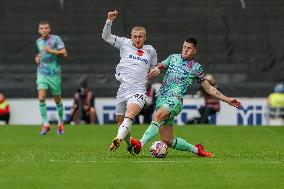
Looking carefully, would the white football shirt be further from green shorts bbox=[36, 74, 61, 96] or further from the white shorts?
green shorts bbox=[36, 74, 61, 96]

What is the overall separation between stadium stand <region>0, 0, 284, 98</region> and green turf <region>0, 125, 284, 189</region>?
9.68 meters

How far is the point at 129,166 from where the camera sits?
13.3 m

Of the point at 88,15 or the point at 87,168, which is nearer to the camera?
the point at 87,168

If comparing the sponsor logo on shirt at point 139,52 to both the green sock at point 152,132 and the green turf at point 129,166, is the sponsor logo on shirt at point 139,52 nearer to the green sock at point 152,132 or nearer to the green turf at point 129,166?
the green sock at point 152,132

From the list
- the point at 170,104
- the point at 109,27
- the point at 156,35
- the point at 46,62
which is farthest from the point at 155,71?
the point at 156,35

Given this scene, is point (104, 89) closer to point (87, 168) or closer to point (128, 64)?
point (128, 64)

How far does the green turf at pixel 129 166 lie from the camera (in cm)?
1158

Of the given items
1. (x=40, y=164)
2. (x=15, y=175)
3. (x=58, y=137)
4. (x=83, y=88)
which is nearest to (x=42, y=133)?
(x=58, y=137)

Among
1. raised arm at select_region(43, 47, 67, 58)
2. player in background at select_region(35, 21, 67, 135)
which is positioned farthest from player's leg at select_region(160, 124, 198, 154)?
player in background at select_region(35, 21, 67, 135)

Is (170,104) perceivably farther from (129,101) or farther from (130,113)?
(129,101)

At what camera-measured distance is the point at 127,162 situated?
13.9 meters

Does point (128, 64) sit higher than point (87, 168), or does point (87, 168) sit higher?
point (128, 64)

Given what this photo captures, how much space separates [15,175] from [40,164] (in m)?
1.39

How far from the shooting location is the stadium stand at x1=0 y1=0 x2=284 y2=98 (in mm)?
30359
